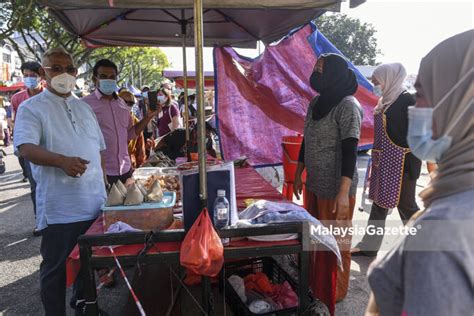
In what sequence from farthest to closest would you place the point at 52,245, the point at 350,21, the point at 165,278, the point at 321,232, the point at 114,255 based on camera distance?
1. the point at 350,21
2. the point at 165,278
3. the point at 52,245
4. the point at 321,232
5. the point at 114,255

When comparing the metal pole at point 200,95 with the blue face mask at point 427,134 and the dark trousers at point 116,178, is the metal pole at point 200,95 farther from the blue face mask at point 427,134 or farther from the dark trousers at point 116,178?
the dark trousers at point 116,178

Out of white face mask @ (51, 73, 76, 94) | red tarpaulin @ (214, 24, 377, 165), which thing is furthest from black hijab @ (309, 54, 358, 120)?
red tarpaulin @ (214, 24, 377, 165)

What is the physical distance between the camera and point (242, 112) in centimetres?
484

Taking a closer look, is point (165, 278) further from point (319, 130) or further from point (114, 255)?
point (319, 130)

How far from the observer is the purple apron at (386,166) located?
137 inches

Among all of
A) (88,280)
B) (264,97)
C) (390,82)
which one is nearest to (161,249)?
(88,280)

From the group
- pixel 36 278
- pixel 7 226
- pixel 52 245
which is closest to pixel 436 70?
pixel 52 245

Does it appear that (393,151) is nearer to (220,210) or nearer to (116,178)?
(220,210)

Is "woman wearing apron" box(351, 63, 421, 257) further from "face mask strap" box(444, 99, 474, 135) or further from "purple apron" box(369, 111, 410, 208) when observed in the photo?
"face mask strap" box(444, 99, 474, 135)

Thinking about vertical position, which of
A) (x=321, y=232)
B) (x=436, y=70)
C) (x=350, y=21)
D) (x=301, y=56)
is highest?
(x=350, y=21)

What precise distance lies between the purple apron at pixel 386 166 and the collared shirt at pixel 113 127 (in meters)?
2.60

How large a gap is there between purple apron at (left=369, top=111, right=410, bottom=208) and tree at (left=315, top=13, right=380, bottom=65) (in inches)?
1800

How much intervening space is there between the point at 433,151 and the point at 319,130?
1715 mm

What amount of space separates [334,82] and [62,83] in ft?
6.20
